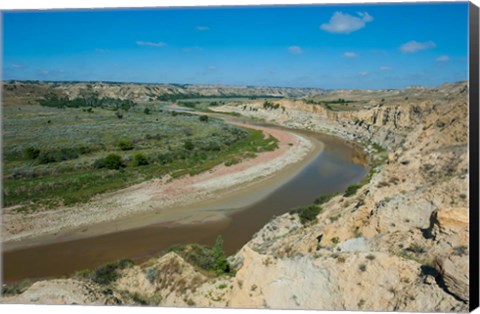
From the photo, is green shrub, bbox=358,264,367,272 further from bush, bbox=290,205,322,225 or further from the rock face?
bush, bbox=290,205,322,225

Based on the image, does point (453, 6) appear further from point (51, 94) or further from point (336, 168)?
point (51, 94)

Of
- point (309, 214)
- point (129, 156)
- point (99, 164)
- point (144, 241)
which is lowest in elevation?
point (144, 241)

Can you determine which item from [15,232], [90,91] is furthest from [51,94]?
[15,232]

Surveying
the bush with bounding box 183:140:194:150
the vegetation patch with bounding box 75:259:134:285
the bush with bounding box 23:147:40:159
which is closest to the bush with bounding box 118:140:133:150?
the bush with bounding box 183:140:194:150

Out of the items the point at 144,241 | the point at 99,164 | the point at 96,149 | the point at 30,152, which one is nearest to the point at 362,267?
the point at 144,241

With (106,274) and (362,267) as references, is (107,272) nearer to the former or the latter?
(106,274)

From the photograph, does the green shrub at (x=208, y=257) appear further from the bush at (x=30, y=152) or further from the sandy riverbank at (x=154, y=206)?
the bush at (x=30, y=152)
